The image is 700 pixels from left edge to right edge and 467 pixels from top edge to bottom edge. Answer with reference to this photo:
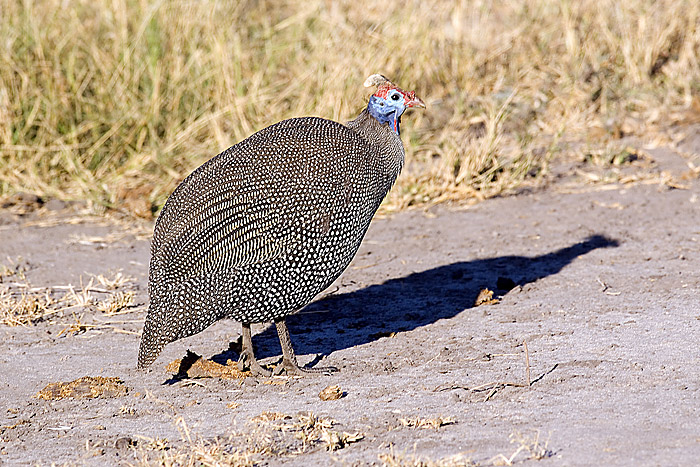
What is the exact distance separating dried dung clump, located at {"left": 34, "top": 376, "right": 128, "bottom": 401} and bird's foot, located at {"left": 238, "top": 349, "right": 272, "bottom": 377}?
1.63 feet

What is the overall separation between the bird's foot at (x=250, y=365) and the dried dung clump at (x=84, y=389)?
0.50m

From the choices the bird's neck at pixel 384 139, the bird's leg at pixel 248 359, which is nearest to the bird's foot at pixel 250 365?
the bird's leg at pixel 248 359

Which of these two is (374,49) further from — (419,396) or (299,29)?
(419,396)

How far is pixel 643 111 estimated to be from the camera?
747 cm

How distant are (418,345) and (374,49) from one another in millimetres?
4027

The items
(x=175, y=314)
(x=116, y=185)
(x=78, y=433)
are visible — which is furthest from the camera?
(x=116, y=185)

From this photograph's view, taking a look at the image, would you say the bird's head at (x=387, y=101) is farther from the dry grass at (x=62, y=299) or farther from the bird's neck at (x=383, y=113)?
the dry grass at (x=62, y=299)

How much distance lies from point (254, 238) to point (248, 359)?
575mm

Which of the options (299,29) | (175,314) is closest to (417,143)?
(299,29)

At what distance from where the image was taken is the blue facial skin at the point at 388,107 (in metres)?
3.98

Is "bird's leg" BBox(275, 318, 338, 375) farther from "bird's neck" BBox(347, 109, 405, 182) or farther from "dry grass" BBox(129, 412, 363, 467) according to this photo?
"bird's neck" BBox(347, 109, 405, 182)

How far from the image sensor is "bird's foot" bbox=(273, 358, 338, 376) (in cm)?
373

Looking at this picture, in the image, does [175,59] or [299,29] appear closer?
[175,59]

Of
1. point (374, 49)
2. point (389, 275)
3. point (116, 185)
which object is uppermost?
point (374, 49)
